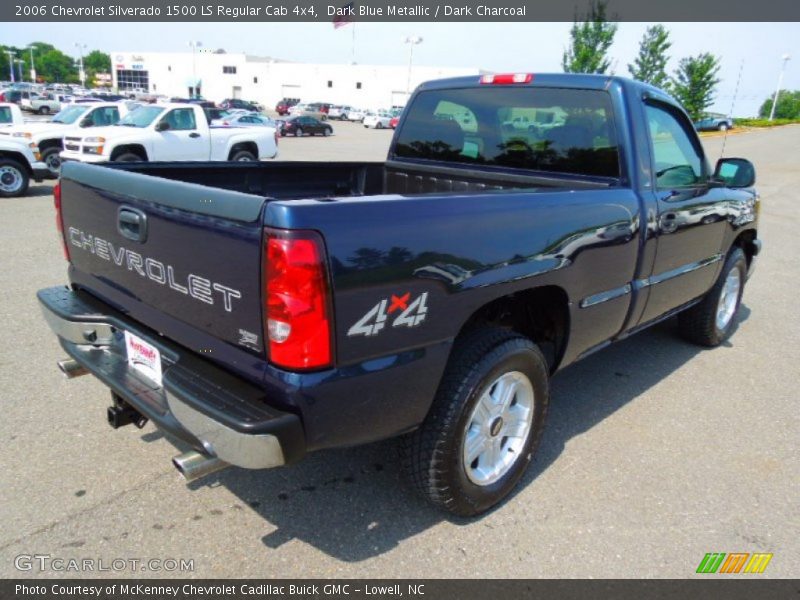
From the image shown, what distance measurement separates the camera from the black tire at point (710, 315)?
15.5 ft

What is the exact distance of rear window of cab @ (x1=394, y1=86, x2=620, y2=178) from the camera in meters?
3.34

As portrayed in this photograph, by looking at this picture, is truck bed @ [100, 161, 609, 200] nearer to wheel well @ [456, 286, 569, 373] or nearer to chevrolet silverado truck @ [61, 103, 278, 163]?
wheel well @ [456, 286, 569, 373]

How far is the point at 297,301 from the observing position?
6.13 feet

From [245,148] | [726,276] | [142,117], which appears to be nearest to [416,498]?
[726,276]

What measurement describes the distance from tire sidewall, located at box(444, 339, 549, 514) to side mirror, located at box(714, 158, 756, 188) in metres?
2.43

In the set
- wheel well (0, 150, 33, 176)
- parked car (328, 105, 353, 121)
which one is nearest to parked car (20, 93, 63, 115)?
parked car (328, 105, 353, 121)

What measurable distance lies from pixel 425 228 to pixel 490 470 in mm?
1273

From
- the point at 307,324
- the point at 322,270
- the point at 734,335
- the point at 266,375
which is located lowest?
the point at 734,335

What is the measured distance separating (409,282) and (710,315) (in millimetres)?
3690

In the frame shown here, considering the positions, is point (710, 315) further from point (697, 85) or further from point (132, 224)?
point (697, 85)

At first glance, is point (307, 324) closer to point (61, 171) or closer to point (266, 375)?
point (266, 375)

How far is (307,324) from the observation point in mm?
1884

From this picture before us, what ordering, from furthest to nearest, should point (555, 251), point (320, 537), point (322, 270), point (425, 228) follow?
point (555, 251) → point (320, 537) → point (425, 228) → point (322, 270)
